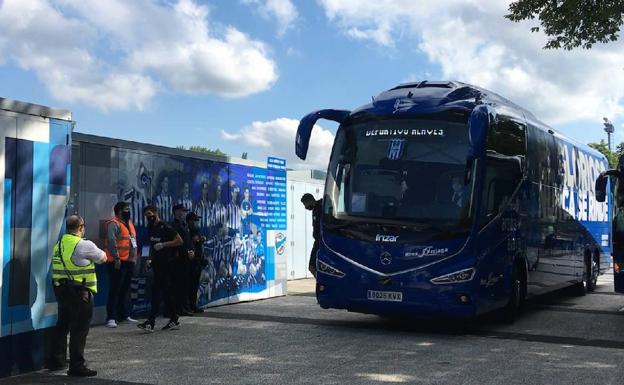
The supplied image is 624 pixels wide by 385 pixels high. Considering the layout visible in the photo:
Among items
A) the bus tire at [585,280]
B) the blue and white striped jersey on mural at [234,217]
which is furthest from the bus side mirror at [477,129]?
the bus tire at [585,280]

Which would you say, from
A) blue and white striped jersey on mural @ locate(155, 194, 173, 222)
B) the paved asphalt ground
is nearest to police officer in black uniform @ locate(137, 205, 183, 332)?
the paved asphalt ground

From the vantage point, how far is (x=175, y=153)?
12.2 meters

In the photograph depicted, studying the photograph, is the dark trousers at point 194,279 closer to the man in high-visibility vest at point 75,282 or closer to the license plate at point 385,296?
Answer: the license plate at point 385,296

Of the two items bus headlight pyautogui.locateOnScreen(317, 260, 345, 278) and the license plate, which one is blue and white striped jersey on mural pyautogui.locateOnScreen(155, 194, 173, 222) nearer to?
bus headlight pyautogui.locateOnScreen(317, 260, 345, 278)

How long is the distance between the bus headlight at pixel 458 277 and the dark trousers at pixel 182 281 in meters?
3.88

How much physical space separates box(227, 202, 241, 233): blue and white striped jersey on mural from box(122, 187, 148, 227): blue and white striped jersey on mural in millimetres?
2432

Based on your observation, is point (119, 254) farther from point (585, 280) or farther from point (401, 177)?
point (585, 280)

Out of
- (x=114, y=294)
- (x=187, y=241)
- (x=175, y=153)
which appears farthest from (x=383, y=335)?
(x=175, y=153)

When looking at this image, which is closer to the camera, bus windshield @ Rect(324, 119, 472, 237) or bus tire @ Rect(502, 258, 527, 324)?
bus windshield @ Rect(324, 119, 472, 237)

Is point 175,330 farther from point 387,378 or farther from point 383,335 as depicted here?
point 387,378

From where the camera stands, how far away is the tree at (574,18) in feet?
46.2

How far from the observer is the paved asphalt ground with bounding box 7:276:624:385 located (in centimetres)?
706

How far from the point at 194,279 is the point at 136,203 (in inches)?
69.6

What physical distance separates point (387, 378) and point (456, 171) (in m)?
3.61
